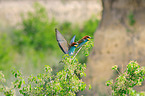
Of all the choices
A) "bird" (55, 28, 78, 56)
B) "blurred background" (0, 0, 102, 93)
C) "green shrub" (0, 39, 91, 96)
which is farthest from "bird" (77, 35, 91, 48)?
"blurred background" (0, 0, 102, 93)

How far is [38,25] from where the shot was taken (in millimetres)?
14914

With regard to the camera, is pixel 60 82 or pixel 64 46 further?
pixel 64 46

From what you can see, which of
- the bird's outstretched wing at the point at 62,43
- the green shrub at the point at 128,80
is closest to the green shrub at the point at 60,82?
the bird's outstretched wing at the point at 62,43

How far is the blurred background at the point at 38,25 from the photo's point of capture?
1309 cm

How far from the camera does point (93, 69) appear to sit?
23.2ft

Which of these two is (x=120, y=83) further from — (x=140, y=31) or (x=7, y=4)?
(x=7, y=4)

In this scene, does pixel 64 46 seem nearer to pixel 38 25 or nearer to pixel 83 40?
pixel 83 40

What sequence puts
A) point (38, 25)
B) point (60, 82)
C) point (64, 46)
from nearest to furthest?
point (60, 82), point (64, 46), point (38, 25)

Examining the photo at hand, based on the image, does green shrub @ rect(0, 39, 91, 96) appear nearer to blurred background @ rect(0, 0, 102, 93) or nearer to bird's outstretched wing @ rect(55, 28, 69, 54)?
bird's outstretched wing @ rect(55, 28, 69, 54)

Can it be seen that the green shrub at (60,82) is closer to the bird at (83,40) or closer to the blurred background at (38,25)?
the bird at (83,40)

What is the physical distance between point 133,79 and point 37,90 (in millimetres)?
919

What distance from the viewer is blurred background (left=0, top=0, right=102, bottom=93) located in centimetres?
1309

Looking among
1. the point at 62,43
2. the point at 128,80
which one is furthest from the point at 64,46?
the point at 128,80

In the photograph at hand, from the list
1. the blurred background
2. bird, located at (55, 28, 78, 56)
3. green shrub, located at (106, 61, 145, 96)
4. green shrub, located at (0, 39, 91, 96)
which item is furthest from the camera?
the blurred background
